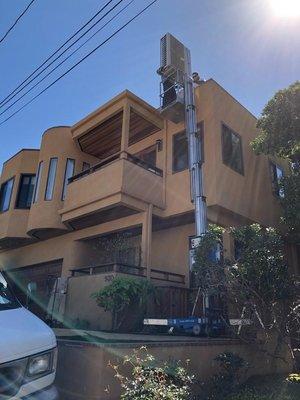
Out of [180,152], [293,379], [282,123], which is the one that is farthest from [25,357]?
[180,152]

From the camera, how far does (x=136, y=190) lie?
11.9 meters

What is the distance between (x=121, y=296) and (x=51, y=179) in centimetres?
734

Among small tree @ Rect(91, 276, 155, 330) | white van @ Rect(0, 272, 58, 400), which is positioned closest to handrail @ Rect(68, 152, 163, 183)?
small tree @ Rect(91, 276, 155, 330)

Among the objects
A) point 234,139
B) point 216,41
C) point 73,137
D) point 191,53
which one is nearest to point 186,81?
point 191,53

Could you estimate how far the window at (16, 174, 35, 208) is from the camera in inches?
651

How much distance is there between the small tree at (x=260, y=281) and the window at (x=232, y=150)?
509 centimetres

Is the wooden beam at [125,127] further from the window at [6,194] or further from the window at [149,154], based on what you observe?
the window at [6,194]

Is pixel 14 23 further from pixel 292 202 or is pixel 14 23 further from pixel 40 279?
pixel 40 279

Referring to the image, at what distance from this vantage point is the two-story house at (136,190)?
11.8m

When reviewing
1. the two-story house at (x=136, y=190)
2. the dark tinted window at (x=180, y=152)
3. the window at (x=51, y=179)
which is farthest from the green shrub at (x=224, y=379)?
the window at (x=51, y=179)

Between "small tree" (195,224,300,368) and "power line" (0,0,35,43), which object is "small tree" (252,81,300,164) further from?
"power line" (0,0,35,43)

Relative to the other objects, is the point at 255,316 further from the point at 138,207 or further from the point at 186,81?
the point at 186,81

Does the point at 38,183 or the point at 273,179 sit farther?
the point at 38,183

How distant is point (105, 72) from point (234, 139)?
557 centimetres
